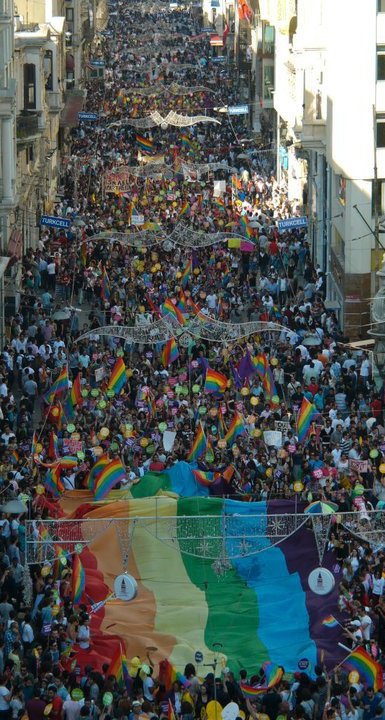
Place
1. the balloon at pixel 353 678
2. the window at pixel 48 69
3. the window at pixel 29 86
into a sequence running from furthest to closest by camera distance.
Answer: the window at pixel 48 69, the window at pixel 29 86, the balloon at pixel 353 678

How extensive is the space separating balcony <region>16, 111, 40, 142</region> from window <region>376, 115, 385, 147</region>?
1331 cm

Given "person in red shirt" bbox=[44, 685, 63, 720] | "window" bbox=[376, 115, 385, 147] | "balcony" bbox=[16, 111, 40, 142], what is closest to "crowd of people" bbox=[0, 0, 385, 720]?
"person in red shirt" bbox=[44, 685, 63, 720]

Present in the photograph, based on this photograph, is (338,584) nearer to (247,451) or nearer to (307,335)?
(247,451)

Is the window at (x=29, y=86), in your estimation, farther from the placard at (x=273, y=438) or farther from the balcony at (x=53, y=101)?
the placard at (x=273, y=438)

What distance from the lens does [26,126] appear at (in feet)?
225

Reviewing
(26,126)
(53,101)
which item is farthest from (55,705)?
(53,101)

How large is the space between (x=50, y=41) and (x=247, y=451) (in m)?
42.3

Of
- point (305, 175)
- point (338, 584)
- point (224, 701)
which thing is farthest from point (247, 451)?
point (305, 175)

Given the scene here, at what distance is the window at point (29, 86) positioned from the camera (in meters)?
73.2

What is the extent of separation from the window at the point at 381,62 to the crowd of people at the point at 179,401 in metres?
6.49

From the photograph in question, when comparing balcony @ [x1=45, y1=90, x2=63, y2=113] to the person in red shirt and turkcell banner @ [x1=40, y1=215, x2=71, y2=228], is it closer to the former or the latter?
turkcell banner @ [x1=40, y1=215, x2=71, y2=228]

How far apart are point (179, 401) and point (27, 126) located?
25.0 metres

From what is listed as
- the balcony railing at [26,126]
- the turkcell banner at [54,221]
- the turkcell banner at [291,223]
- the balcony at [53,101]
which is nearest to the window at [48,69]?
the balcony at [53,101]

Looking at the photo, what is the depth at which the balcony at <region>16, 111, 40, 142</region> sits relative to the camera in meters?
67.2
